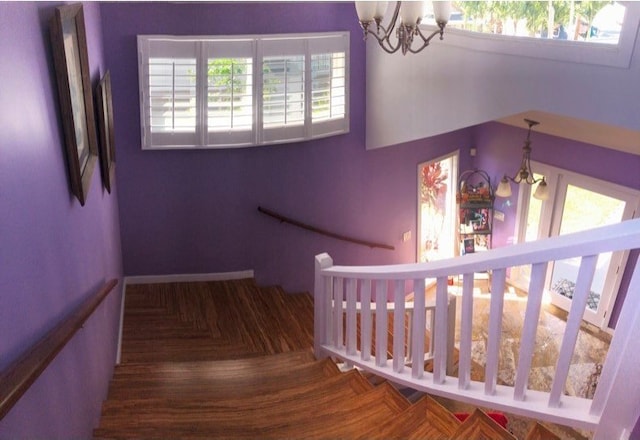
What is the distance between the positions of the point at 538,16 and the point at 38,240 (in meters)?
3.50

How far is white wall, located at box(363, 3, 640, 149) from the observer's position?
3.78 metres

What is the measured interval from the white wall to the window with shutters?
1.83ft

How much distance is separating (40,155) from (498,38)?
3486mm

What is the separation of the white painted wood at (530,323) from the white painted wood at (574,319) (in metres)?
0.10

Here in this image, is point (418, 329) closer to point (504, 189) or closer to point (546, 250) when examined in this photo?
point (546, 250)

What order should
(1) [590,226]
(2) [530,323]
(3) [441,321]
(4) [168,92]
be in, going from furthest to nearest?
(1) [590,226] → (4) [168,92] → (3) [441,321] → (2) [530,323]

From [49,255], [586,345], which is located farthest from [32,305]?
[586,345]

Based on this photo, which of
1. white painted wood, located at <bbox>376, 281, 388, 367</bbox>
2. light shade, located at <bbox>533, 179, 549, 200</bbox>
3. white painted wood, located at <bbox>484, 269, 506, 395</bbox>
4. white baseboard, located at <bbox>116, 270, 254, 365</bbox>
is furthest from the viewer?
light shade, located at <bbox>533, 179, 549, 200</bbox>

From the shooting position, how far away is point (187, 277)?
6172mm

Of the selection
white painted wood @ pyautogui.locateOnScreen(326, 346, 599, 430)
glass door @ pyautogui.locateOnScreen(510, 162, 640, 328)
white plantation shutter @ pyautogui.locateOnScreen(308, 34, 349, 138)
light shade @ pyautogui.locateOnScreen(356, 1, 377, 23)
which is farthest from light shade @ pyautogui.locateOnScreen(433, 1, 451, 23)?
glass door @ pyautogui.locateOnScreen(510, 162, 640, 328)

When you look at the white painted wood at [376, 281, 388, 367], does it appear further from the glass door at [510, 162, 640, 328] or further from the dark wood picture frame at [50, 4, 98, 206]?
the glass door at [510, 162, 640, 328]

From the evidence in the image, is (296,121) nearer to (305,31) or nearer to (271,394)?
(305,31)

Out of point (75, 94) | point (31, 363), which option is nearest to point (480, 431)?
point (31, 363)

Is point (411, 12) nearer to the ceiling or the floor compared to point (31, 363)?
nearer to the ceiling
